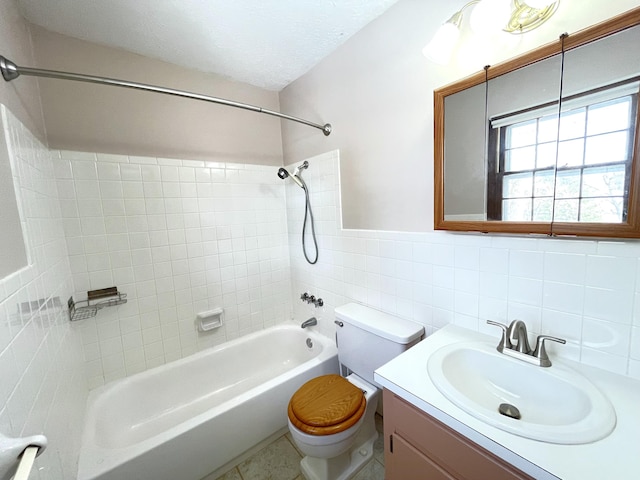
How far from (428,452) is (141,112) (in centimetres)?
231

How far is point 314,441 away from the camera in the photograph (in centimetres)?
116

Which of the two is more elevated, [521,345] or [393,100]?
[393,100]

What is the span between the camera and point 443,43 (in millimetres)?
1009

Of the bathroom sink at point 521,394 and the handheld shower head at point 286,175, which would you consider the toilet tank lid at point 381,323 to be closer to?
the bathroom sink at point 521,394

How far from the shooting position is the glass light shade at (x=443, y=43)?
0.99 metres

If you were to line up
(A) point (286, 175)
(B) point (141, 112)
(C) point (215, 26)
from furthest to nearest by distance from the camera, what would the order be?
1. (A) point (286, 175)
2. (B) point (141, 112)
3. (C) point (215, 26)

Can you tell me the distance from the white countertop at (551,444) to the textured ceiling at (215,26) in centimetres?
175

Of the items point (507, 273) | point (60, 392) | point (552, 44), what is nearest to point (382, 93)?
point (552, 44)

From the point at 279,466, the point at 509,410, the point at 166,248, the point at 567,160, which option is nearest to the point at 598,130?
the point at 567,160

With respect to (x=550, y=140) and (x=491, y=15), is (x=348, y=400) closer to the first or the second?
(x=550, y=140)

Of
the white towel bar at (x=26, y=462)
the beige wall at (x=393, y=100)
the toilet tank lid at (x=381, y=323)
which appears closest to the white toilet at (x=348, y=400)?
the toilet tank lid at (x=381, y=323)

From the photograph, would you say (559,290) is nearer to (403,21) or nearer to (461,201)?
(461,201)

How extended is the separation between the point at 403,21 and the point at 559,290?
141 cm

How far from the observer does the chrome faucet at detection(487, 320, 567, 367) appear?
891mm
